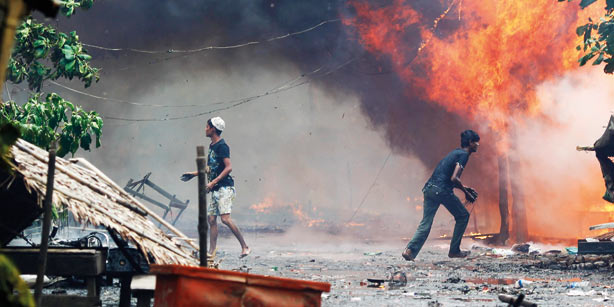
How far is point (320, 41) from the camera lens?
20.7 meters

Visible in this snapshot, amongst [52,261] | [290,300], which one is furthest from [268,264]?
[290,300]

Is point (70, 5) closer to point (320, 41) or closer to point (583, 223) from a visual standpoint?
point (320, 41)

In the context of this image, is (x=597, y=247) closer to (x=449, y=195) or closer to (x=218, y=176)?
(x=449, y=195)

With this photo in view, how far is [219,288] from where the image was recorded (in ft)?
11.2

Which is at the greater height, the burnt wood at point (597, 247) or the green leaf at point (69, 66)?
the green leaf at point (69, 66)

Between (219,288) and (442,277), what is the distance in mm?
5732

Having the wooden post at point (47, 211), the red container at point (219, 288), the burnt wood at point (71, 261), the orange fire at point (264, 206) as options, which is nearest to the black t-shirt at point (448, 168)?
the burnt wood at point (71, 261)

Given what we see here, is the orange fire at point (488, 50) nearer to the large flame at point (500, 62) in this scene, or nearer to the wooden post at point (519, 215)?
the large flame at point (500, 62)

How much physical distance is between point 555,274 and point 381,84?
41.6 ft

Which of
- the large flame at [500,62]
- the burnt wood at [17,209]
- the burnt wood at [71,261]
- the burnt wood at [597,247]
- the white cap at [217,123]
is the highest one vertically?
the large flame at [500,62]

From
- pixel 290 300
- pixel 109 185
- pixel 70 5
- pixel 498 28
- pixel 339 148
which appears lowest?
pixel 290 300

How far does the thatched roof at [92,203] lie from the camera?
416 centimetres

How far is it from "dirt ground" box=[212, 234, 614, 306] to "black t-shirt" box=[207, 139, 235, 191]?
50.4 inches

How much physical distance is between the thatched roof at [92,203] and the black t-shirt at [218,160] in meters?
4.99
